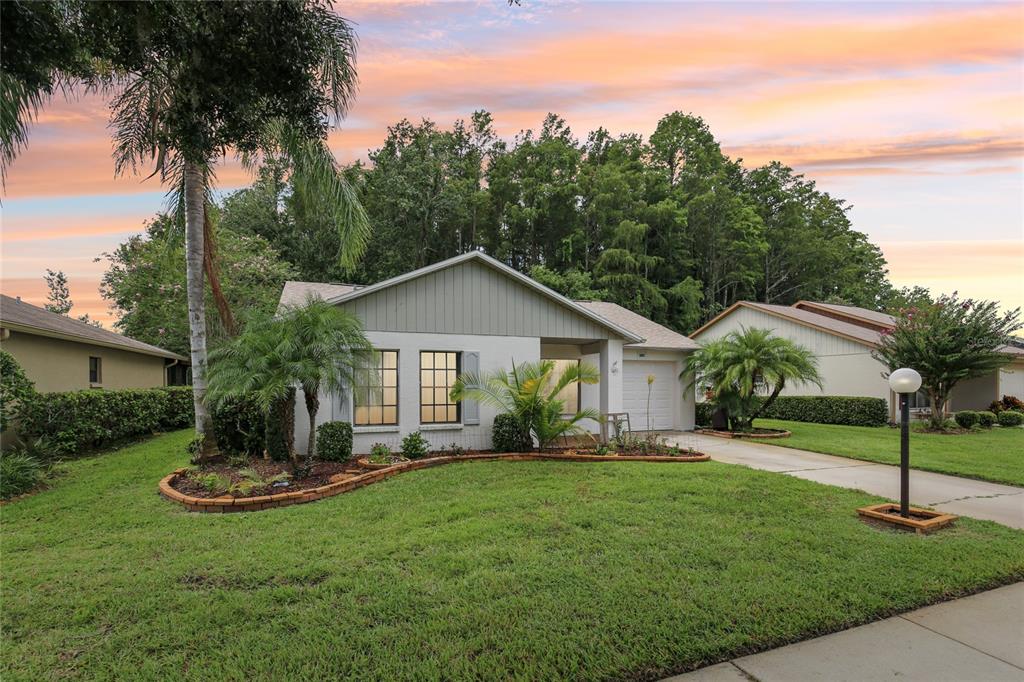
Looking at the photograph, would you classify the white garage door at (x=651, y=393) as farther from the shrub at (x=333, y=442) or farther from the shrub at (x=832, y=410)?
the shrub at (x=333, y=442)

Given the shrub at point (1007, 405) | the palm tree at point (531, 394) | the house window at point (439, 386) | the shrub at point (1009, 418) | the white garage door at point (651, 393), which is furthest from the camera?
the shrub at point (1007, 405)

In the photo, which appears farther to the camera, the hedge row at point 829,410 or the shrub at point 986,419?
the hedge row at point 829,410

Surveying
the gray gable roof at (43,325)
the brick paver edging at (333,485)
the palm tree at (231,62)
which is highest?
the palm tree at (231,62)

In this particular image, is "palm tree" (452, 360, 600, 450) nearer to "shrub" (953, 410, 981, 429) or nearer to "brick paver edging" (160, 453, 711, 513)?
"brick paver edging" (160, 453, 711, 513)

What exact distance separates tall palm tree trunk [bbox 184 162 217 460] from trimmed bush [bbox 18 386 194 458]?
3345 millimetres

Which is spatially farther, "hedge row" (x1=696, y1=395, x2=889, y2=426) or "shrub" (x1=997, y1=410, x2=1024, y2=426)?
"shrub" (x1=997, y1=410, x2=1024, y2=426)

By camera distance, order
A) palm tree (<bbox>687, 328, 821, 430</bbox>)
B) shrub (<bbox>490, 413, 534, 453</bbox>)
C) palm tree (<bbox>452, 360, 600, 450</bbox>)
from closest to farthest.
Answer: palm tree (<bbox>452, 360, 600, 450</bbox>), shrub (<bbox>490, 413, 534, 453</bbox>), palm tree (<bbox>687, 328, 821, 430</bbox>)

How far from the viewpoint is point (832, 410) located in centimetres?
1691

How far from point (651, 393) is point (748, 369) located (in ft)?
9.12

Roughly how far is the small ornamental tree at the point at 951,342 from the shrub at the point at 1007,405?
5860 millimetres

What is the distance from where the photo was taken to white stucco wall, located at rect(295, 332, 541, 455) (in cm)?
921

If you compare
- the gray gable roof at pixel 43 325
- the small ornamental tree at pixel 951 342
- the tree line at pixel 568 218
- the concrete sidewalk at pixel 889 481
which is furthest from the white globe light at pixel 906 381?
the tree line at pixel 568 218

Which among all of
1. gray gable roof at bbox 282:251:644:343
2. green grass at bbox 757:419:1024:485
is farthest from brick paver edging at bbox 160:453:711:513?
green grass at bbox 757:419:1024:485

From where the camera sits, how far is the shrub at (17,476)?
24.2 feet
